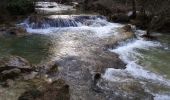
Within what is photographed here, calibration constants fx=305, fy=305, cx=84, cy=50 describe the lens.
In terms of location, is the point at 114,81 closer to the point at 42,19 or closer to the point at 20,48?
the point at 20,48

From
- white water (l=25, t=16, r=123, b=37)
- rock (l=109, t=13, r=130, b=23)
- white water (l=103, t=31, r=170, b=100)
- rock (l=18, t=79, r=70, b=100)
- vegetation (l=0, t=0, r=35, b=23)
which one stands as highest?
vegetation (l=0, t=0, r=35, b=23)

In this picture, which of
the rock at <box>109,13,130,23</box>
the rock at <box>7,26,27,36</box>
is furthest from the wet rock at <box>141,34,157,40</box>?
the rock at <box>7,26,27,36</box>

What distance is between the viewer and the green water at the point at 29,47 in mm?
15656

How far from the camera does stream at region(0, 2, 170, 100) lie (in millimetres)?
11414

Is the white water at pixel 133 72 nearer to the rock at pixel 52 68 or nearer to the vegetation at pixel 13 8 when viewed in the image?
the rock at pixel 52 68

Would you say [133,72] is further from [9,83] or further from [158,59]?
[9,83]

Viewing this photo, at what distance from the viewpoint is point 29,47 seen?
17.5 metres

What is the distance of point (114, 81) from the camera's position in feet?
39.9

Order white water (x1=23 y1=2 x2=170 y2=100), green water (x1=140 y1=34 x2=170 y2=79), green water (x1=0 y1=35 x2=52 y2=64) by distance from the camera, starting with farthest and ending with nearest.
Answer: green water (x1=0 y1=35 x2=52 y2=64) < green water (x1=140 y1=34 x2=170 y2=79) < white water (x1=23 y1=2 x2=170 y2=100)

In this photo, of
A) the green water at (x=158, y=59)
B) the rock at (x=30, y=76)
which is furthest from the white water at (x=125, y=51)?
the rock at (x=30, y=76)

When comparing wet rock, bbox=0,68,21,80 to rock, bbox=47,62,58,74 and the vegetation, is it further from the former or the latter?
the vegetation

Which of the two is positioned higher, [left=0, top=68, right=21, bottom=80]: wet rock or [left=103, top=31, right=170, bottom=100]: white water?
[left=0, top=68, right=21, bottom=80]: wet rock

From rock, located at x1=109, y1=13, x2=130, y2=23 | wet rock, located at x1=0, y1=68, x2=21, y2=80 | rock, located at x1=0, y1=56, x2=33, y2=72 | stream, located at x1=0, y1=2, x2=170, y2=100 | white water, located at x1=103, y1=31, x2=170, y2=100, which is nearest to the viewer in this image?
stream, located at x1=0, y1=2, x2=170, y2=100

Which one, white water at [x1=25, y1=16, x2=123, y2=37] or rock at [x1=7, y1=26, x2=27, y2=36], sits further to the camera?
white water at [x1=25, y1=16, x2=123, y2=37]
